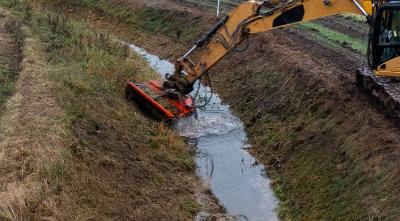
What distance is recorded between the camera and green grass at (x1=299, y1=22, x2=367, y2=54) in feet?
72.2

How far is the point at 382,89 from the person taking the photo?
1407 cm

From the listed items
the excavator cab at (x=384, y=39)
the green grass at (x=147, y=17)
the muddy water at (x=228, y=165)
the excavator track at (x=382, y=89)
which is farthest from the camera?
the green grass at (x=147, y=17)

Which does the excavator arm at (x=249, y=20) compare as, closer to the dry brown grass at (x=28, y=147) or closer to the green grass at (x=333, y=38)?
the dry brown grass at (x=28, y=147)

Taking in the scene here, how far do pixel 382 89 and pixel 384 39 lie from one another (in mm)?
1211

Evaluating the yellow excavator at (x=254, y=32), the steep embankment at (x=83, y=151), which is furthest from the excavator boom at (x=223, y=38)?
the steep embankment at (x=83, y=151)

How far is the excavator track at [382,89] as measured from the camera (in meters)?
13.2

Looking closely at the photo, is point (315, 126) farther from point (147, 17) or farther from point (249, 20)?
point (147, 17)

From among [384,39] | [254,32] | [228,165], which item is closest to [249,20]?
[254,32]

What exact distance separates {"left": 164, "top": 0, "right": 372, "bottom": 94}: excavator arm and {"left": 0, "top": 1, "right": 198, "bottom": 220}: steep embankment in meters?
1.82

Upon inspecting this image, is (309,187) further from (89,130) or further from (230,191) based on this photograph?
(89,130)

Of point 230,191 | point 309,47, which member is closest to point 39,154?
point 230,191

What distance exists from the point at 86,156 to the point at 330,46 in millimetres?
12488

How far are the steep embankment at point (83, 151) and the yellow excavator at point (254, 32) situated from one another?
0.69 meters

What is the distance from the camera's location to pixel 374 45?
13875mm
